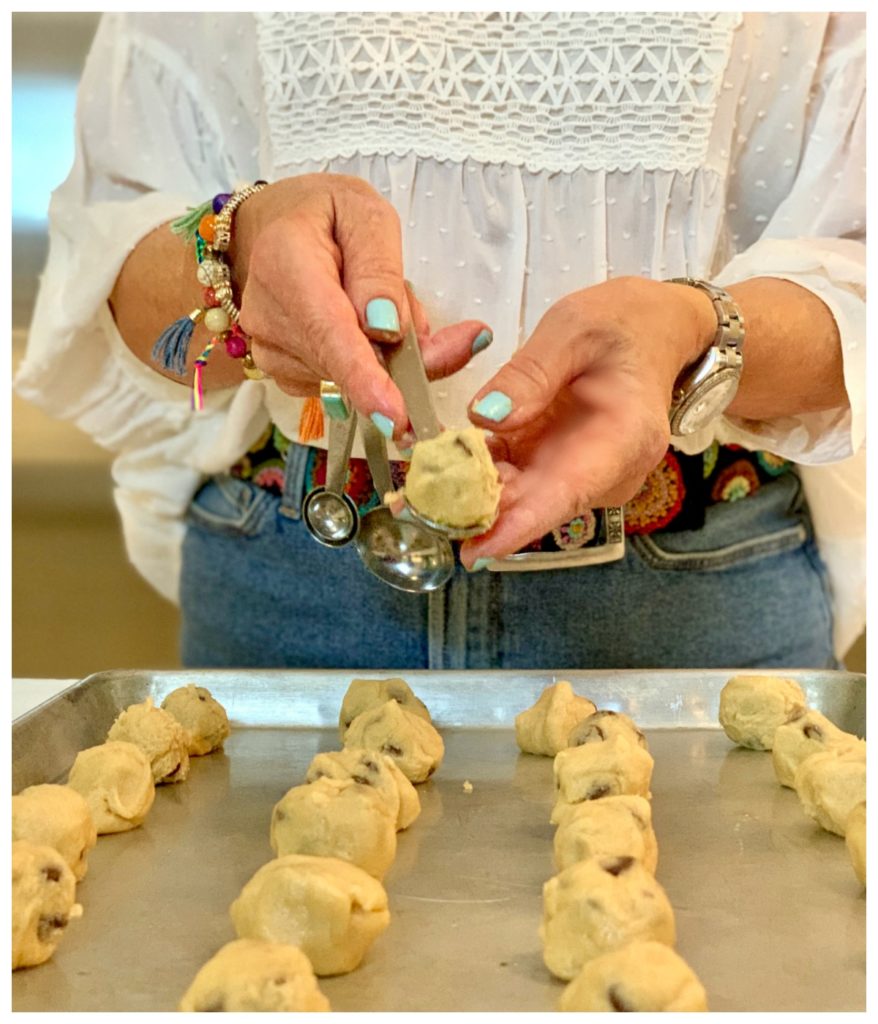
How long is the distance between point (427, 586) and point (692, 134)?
1.37ft

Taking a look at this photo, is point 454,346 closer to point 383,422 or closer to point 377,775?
point 383,422

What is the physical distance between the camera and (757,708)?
3.00ft

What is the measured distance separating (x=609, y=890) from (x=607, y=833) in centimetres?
8

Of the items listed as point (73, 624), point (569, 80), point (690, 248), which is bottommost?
point (73, 624)

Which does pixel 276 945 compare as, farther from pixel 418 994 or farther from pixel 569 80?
pixel 569 80

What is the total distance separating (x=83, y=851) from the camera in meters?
0.72

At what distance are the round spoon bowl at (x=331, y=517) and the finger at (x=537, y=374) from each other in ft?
0.68

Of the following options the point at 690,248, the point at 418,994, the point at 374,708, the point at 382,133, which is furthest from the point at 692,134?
the point at 418,994

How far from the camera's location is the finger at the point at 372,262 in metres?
0.72

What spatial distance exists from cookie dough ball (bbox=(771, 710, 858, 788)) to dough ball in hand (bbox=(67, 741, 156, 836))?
0.43m

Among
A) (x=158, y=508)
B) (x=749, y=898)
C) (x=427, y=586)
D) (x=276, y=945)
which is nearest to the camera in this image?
(x=276, y=945)

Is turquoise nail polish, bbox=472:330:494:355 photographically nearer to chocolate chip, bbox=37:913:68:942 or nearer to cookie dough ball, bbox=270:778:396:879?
cookie dough ball, bbox=270:778:396:879

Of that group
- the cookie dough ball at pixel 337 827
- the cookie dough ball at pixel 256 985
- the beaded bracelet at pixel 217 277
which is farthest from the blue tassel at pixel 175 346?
the cookie dough ball at pixel 256 985

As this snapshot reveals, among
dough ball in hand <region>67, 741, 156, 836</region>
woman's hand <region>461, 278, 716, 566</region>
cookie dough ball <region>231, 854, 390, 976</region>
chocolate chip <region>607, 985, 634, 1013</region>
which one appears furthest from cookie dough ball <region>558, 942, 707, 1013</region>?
dough ball in hand <region>67, 741, 156, 836</region>
